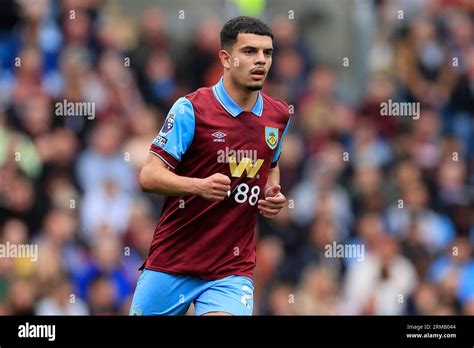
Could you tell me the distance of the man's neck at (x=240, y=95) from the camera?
882 cm

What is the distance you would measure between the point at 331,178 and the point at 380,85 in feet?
5.56

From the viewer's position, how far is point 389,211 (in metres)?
14.2

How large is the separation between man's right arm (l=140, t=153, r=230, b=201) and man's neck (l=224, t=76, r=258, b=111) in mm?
A: 685

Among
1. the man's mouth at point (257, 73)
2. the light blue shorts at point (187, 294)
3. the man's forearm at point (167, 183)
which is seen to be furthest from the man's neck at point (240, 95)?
the light blue shorts at point (187, 294)

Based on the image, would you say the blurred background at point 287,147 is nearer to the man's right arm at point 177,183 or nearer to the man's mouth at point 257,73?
the man's right arm at point 177,183

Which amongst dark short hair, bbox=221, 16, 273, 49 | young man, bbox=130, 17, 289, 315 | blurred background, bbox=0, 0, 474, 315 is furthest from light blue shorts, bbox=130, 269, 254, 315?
blurred background, bbox=0, 0, 474, 315

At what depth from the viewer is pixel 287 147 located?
563 inches

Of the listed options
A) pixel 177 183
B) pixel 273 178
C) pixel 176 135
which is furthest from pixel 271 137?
pixel 177 183

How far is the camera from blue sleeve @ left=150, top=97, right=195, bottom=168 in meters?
8.55

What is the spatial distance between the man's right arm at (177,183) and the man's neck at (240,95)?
69cm

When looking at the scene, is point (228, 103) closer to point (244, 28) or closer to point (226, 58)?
point (226, 58)

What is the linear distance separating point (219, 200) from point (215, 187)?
1.16ft
